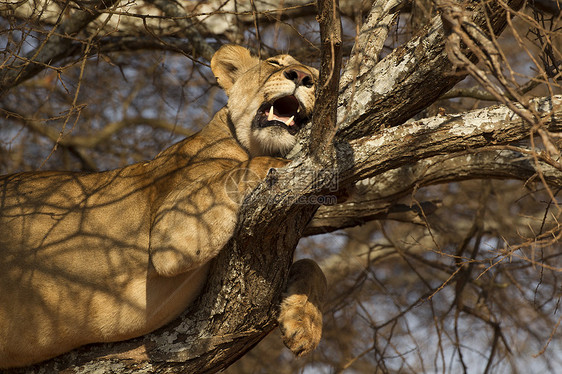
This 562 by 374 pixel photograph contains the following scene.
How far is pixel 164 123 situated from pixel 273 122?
337 centimetres

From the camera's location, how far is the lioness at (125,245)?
10.7 feet

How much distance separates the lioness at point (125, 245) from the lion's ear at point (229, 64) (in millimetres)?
635

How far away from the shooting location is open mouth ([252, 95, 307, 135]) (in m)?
4.05

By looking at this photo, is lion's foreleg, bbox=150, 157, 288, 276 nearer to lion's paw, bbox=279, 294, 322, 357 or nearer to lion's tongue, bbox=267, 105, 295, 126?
lion's paw, bbox=279, 294, 322, 357

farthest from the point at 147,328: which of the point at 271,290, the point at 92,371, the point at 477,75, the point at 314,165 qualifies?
the point at 477,75

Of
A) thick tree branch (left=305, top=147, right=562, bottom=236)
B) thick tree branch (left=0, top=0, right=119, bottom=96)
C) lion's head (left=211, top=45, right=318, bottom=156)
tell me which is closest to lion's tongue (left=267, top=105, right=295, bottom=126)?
lion's head (left=211, top=45, right=318, bottom=156)

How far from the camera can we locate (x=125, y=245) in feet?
11.8

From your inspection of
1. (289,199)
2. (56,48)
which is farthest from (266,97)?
Answer: (56,48)

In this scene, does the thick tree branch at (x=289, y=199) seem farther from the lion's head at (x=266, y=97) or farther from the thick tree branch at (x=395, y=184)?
the thick tree branch at (x=395, y=184)

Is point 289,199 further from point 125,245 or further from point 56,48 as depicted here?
point 56,48

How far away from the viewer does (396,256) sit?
724 centimetres

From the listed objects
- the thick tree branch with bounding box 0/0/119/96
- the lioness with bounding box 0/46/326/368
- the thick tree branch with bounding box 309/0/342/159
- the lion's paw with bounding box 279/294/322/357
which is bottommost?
the lion's paw with bounding box 279/294/322/357

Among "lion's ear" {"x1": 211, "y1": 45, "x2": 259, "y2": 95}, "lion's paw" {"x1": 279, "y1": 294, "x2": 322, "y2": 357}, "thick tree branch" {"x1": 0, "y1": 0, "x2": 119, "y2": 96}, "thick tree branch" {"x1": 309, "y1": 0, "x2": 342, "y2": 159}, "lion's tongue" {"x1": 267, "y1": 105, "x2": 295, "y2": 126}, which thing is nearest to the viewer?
"thick tree branch" {"x1": 309, "y1": 0, "x2": 342, "y2": 159}

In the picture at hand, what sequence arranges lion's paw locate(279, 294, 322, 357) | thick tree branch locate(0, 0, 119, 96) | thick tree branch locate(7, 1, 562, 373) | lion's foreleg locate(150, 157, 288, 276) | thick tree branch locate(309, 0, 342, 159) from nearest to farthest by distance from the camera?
thick tree branch locate(309, 0, 342, 159) → thick tree branch locate(7, 1, 562, 373) → lion's foreleg locate(150, 157, 288, 276) → lion's paw locate(279, 294, 322, 357) → thick tree branch locate(0, 0, 119, 96)
